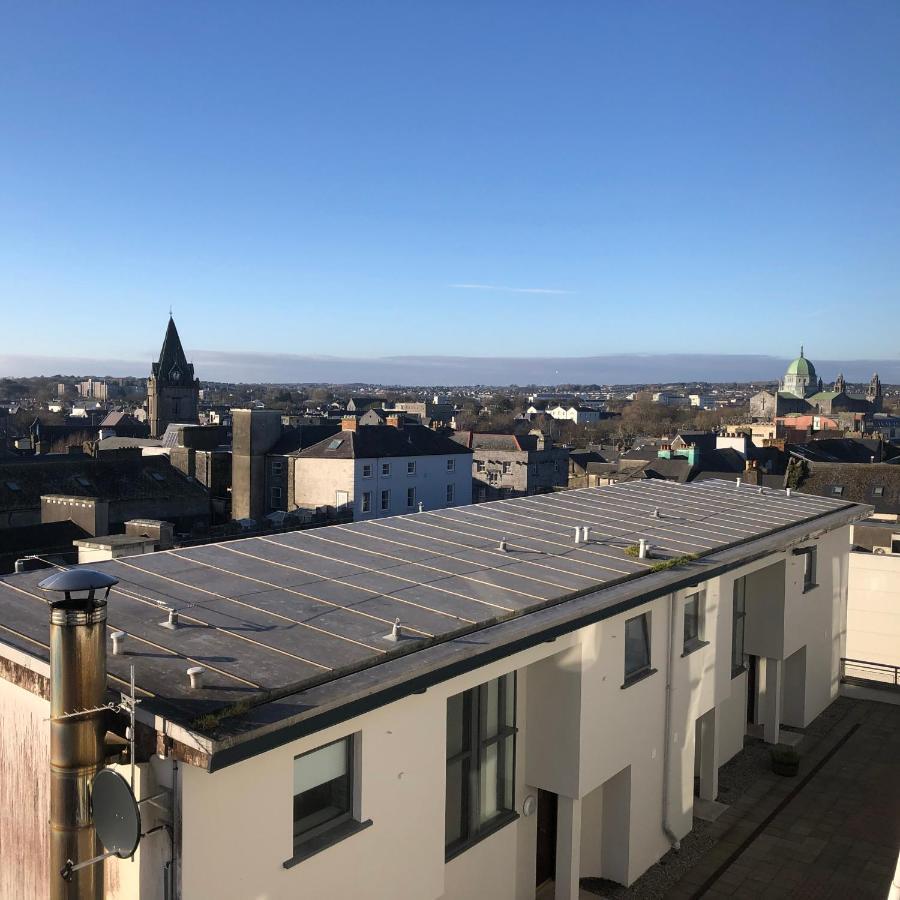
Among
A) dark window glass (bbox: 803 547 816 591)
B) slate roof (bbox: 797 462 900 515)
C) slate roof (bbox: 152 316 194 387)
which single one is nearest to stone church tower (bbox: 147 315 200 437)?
slate roof (bbox: 152 316 194 387)

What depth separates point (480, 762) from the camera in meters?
11.0

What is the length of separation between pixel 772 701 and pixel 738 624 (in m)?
1.84

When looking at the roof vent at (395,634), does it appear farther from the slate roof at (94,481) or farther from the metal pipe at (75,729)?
the slate roof at (94,481)

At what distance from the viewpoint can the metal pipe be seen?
659 centimetres

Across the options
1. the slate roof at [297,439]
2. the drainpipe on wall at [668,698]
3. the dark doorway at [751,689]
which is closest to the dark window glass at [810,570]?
the dark doorway at [751,689]

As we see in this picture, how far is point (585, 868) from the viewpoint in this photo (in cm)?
1316

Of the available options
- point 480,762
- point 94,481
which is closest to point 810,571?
point 480,762

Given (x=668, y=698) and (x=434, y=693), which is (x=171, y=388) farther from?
(x=434, y=693)

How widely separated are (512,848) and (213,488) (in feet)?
149

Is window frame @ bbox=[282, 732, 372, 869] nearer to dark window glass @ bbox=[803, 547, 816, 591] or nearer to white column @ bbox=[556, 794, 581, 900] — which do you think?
white column @ bbox=[556, 794, 581, 900]

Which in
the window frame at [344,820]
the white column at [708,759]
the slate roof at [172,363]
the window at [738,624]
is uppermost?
the slate roof at [172,363]

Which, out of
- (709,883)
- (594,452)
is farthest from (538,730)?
(594,452)

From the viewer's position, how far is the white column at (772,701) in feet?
58.7

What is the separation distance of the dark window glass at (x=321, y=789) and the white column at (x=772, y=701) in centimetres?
1234
